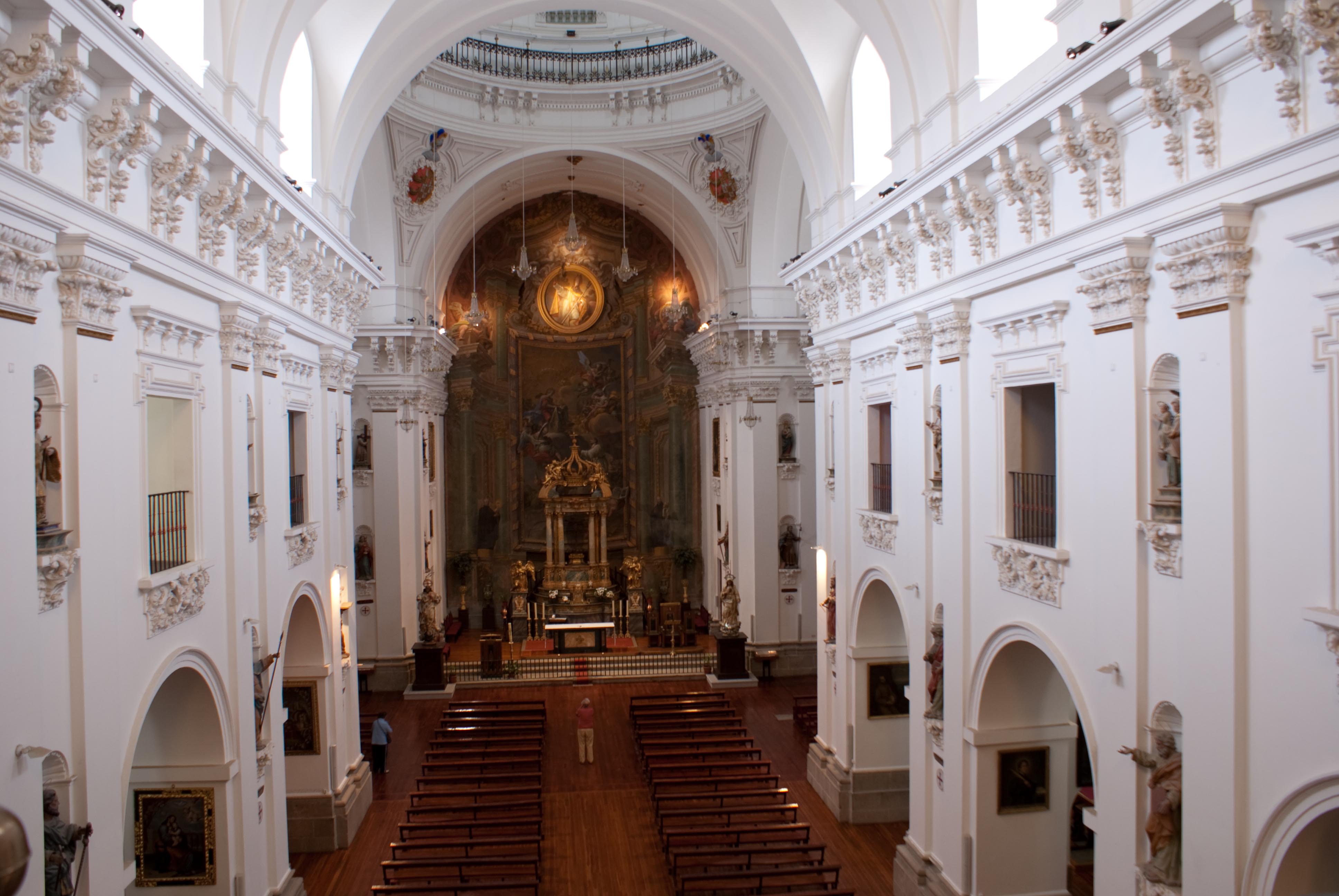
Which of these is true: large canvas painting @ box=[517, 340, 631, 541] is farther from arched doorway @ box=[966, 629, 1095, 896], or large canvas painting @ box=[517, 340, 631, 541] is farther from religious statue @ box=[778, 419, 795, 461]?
arched doorway @ box=[966, 629, 1095, 896]

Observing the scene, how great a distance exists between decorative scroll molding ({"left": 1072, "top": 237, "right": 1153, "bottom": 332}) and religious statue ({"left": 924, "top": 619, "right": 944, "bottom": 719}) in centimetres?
427

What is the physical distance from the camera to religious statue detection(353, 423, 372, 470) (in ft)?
66.1

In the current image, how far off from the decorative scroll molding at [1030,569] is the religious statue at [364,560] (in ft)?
49.0

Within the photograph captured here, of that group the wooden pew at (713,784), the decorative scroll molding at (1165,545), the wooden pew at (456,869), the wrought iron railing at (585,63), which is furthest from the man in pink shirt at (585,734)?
the wrought iron railing at (585,63)

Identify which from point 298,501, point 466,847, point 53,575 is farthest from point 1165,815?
point 298,501

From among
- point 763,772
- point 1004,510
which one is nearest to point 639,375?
point 763,772

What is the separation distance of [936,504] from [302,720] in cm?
849

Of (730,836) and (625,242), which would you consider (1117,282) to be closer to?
(730,836)

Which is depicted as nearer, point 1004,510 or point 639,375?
point 1004,510

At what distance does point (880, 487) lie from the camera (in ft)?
40.1

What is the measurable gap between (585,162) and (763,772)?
15.3 m

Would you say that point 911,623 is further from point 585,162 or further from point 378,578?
point 585,162

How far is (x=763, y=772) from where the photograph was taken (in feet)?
46.2

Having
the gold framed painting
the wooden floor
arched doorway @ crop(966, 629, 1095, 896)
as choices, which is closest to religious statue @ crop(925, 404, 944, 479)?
arched doorway @ crop(966, 629, 1095, 896)
